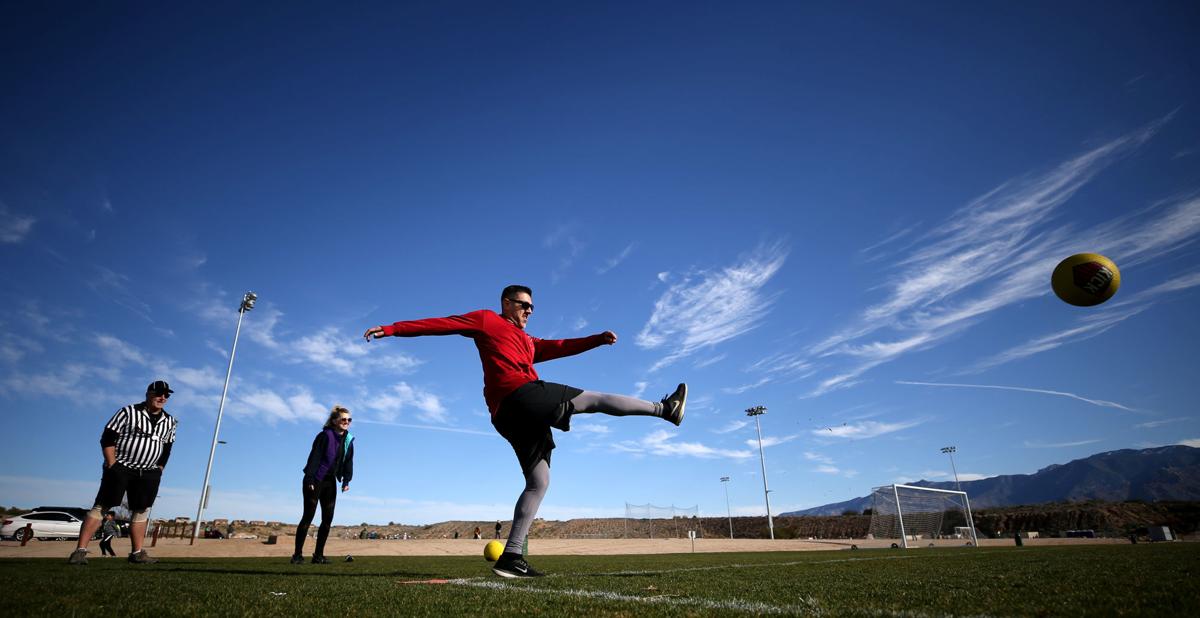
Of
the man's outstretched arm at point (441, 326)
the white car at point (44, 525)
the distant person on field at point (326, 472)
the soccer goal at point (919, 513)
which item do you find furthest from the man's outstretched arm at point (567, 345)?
the white car at point (44, 525)

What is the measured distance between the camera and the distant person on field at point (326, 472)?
7.66m

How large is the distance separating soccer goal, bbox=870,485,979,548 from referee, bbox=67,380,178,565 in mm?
29774

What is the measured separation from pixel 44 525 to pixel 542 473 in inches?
1326

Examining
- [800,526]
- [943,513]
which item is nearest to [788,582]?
[943,513]

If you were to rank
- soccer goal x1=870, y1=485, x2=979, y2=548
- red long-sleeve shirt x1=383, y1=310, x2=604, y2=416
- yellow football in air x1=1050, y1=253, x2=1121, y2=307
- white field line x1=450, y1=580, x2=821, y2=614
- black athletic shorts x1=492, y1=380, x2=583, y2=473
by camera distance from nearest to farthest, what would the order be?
white field line x1=450, y1=580, x2=821, y2=614
black athletic shorts x1=492, y1=380, x2=583, y2=473
red long-sleeve shirt x1=383, y1=310, x2=604, y2=416
yellow football in air x1=1050, y1=253, x2=1121, y2=307
soccer goal x1=870, y1=485, x2=979, y2=548

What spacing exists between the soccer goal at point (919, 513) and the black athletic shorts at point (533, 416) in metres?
29.0

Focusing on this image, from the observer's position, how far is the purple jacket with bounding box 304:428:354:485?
773cm

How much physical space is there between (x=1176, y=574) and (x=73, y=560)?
33.9 ft

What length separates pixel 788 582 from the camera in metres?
4.15

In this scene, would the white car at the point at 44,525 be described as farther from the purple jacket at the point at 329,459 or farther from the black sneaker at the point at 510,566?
the black sneaker at the point at 510,566

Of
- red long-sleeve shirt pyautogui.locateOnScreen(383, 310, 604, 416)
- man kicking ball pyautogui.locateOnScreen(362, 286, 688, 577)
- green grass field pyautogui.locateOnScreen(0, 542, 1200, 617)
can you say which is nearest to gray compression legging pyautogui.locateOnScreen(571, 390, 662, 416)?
man kicking ball pyautogui.locateOnScreen(362, 286, 688, 577)

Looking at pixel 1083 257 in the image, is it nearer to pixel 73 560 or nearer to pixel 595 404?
pixel 595 404

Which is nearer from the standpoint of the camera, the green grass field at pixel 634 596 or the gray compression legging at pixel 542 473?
the green grass field at pixel 634 596

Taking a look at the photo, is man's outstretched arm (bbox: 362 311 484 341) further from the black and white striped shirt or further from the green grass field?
the black and white striped shirt
